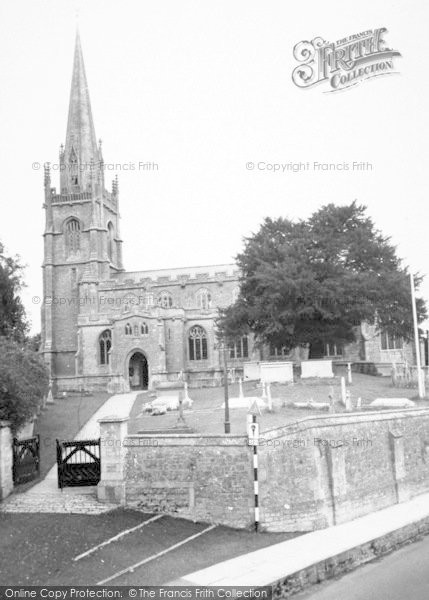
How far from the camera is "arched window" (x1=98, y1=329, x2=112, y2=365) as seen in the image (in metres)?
49.8

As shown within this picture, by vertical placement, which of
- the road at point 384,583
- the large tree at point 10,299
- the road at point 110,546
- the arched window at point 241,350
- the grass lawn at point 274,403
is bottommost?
the road at point 384,583

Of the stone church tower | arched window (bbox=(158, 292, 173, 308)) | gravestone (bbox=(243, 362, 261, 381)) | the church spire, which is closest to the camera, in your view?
gravestone (bbox=(243, 362, 261, 381))

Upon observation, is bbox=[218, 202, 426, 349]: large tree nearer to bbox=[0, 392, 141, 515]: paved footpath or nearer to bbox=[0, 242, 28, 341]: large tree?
bbox=[0, 242, 28, 341]: large tree

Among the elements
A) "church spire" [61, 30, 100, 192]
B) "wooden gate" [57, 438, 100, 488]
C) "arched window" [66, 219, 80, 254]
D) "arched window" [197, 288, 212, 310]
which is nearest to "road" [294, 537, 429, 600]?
"wooden gate" [57, 438, 100, 488]

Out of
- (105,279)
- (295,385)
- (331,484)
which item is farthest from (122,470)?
(105,279)

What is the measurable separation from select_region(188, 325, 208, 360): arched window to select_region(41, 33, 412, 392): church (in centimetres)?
9

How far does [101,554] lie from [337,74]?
16039 millimetres

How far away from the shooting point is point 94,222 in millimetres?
58875

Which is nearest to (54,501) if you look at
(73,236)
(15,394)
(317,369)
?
(15,394)

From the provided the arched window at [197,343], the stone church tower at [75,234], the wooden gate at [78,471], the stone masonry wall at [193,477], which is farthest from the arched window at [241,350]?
the stone masonry wall at [193,477]

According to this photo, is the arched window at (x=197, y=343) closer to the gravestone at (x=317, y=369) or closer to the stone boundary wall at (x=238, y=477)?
the gravestone at (x=317, y=369)

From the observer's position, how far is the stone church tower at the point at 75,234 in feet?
188

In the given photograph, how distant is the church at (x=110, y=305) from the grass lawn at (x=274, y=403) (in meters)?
8.51

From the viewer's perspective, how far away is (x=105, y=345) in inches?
1966
